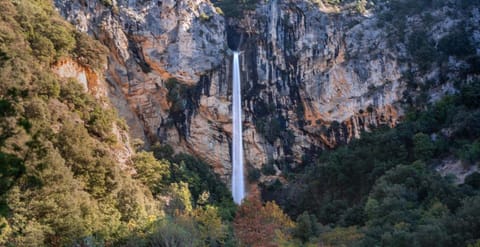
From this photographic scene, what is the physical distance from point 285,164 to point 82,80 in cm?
1743

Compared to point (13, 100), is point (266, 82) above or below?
above

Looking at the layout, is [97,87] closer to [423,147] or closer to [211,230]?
[211,230]

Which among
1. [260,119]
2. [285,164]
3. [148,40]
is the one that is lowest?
Result: [285,164]

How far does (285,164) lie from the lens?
38250 mm

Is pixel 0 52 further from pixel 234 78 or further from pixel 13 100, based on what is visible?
pixel 234 78

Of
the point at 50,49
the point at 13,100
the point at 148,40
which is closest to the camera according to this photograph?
the point at 13,100

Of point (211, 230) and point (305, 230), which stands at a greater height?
point (211, 230)

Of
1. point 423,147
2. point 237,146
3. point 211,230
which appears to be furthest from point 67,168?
point 423,147

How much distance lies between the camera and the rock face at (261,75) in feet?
118

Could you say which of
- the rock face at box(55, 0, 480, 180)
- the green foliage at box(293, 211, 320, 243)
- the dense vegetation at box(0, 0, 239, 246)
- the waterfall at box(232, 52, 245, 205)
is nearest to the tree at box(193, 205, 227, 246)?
the dense vegetation at box(0, 0, 239, 246)

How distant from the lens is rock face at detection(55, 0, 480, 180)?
35844mm

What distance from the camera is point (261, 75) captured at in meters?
39.2

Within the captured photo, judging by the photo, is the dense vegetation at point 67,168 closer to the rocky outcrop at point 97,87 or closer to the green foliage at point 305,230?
the rocky outcrop at point 97,87

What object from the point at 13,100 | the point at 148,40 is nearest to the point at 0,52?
the point at 13,100
